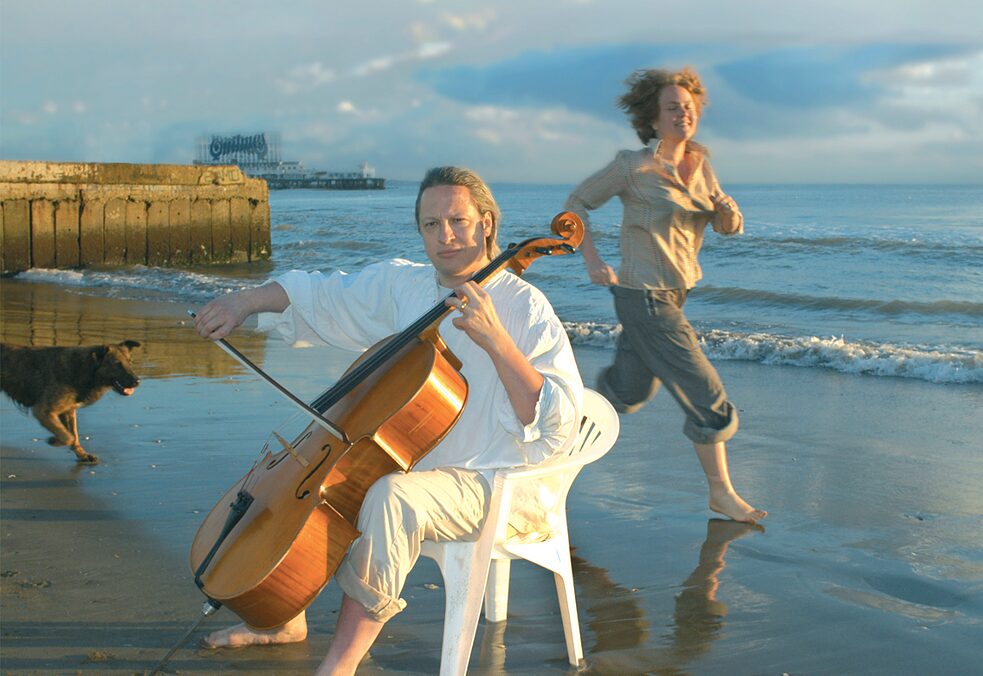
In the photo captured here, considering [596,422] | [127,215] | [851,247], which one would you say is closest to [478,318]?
[596,422]

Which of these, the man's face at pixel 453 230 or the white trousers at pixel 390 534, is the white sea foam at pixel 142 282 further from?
the white trousers at pixel 390 534

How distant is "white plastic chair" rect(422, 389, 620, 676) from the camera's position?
266 centimetres

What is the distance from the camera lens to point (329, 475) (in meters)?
2.51

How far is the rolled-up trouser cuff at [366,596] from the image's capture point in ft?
8.27

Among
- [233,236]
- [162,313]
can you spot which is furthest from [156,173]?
[162,313]

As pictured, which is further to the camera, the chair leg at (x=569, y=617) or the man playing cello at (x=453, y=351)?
the chair leg at (x=569, y=617)

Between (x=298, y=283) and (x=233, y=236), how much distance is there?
1708 cm

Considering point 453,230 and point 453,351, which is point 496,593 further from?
point 453,230

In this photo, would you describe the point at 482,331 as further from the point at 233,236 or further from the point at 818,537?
the point at 233,236

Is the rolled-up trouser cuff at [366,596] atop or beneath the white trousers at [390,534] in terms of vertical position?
beneath

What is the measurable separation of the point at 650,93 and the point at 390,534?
2.29 meters

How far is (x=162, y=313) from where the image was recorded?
11.0 metres

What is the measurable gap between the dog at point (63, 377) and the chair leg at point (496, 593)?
2890mm

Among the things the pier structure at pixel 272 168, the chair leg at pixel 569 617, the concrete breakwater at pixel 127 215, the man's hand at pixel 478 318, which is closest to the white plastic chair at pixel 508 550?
the chair leg at pixel 569 617
